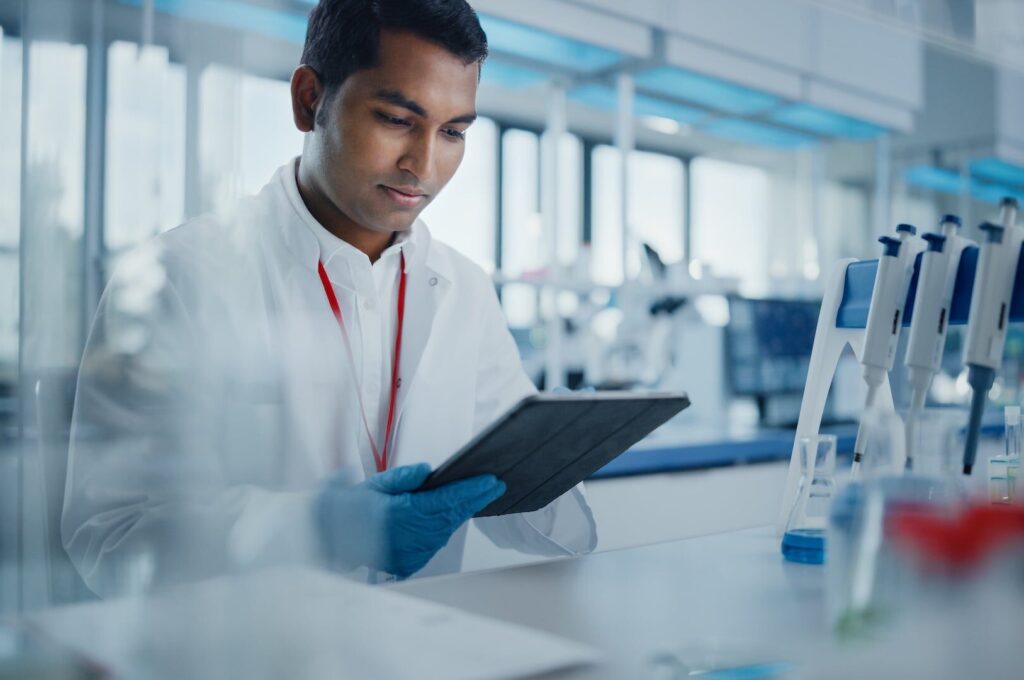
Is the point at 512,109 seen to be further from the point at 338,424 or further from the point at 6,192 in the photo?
the point at 6,192

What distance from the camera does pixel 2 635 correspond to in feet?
2.37

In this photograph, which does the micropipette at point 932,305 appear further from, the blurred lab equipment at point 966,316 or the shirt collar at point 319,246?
the shirt collar at point 319,246

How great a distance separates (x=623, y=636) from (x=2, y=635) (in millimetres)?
515

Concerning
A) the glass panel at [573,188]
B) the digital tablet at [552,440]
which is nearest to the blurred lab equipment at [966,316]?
the digital tablet at [552,440]

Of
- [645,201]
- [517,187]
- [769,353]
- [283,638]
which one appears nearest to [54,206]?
[283,638]

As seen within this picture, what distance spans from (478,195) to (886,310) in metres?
4.32

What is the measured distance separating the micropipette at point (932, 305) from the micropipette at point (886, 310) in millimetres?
22

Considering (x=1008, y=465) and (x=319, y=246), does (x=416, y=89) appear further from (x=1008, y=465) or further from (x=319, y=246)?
(x=1008, y=465)

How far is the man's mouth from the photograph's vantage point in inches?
66.3

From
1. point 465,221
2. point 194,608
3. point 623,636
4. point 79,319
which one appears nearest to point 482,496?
point 623,636

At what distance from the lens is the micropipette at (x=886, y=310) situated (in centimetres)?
109

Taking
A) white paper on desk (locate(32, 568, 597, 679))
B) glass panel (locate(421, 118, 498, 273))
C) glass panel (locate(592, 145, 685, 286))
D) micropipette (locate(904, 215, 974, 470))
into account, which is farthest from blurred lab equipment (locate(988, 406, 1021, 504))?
glass panel (locate(592, 145, 685, 286))

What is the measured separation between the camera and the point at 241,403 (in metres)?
0.88

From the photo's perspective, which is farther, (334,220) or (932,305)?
(334,220)
